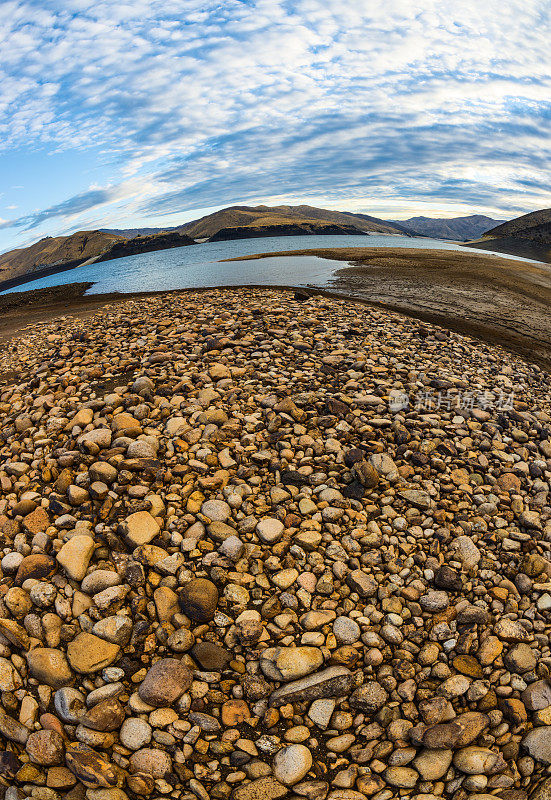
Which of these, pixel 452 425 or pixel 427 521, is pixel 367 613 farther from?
pixel 452 425

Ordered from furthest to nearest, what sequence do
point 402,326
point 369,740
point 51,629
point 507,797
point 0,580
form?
1. point 402,326
2. point 0,580
3. point 51,629
4. point 369,740
5. point 507,797

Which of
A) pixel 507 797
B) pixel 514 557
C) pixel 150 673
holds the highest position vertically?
pixel 150 673

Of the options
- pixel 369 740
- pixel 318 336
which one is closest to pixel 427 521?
pixel 369 740

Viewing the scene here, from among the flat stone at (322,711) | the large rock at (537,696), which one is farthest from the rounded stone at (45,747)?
the large rock at (537,696)

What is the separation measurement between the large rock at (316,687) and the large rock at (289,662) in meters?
0.05

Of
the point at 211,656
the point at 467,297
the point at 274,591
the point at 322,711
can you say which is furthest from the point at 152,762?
the point at 467,297

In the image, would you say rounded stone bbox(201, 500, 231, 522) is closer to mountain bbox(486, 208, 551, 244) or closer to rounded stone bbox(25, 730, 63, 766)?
rounded stone bbox(25, 730, 63, 766)

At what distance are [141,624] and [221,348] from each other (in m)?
5.87

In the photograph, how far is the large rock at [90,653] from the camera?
3072 mm

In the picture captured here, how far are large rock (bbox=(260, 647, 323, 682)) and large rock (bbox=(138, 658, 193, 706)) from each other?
0.62m

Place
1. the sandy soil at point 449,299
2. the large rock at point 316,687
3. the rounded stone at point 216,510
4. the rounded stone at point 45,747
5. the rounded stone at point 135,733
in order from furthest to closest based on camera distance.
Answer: the sandy soil at point 449,299
the rounded stone at point 216,510
the large rock at point 316,687
the rounded stone at point 135,733
the rounded stone at point 45,747

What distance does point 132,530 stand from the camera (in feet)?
13.4

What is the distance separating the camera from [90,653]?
10.3 feet

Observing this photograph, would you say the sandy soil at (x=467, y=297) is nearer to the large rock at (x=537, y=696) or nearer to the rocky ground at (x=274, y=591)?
the rocky ground at (x=274, y=591)
